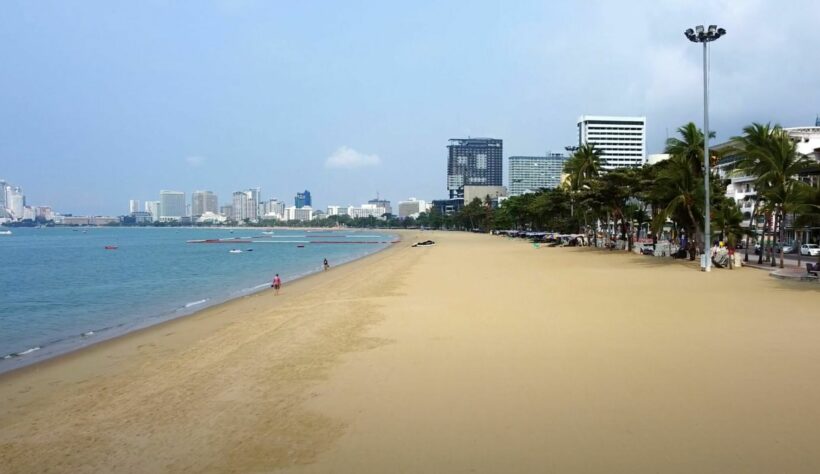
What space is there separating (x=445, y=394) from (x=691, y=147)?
88.1 feet

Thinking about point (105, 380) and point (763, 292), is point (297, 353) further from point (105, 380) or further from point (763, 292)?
point (763, 292)

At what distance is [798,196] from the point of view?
19844mm

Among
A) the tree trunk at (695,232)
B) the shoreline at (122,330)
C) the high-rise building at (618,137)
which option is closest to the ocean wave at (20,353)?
the shoreline at (122,330)

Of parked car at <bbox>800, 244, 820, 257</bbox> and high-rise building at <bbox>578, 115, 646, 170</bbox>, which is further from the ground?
high-rise building at <bbox>578, 115, 646, 170</bbox>

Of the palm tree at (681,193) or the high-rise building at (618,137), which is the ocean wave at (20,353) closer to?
the palm tree at (681,193)

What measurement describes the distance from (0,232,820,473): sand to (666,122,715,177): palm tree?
17.0 m

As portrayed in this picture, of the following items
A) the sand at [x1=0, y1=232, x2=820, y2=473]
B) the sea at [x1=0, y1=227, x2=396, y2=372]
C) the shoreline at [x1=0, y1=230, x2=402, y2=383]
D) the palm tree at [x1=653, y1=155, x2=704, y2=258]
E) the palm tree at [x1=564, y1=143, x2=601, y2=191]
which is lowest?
the sea at [x1=0, y1=227, x2=396, y2=372]

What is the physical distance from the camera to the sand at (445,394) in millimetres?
5097

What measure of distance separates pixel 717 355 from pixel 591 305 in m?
5.60

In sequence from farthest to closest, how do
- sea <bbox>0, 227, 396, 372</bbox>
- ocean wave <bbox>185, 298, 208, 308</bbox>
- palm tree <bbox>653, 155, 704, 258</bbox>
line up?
palm tree <bbox>653, 155, 704, 258</bbox>, ocean wave <bbox>185, 298, 208, 308</bbox>, sea <bbox>0, 227, 396, 372</bbox>

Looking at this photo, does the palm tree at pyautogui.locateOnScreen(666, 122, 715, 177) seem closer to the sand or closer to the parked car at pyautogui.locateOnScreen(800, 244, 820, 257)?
the parked car at pyautogui.locateOnScreen(800, 244, 820, 257)

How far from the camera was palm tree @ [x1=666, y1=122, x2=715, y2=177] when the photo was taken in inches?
1147

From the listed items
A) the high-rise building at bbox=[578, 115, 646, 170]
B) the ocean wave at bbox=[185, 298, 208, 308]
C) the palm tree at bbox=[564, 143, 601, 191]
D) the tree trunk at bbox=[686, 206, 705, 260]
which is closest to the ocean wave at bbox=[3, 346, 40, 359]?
the ocean wave at bbox=[185, 298, 208, 308]

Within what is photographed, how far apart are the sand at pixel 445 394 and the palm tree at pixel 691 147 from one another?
55.8ft
